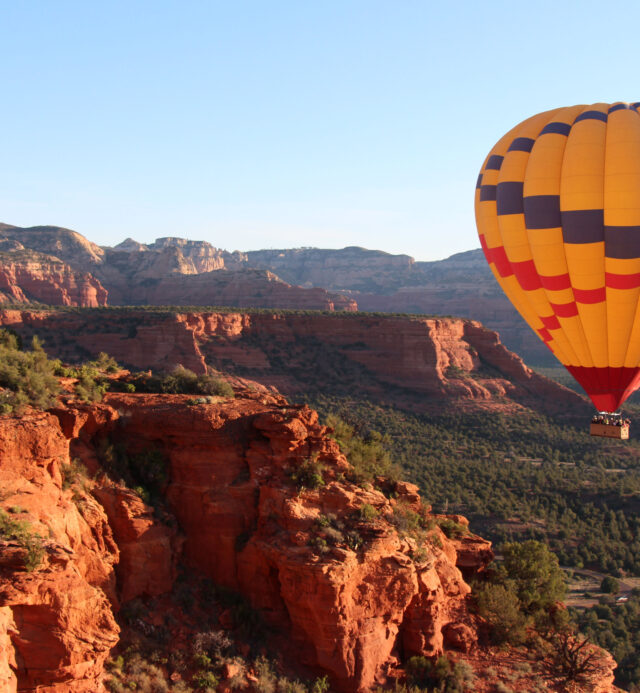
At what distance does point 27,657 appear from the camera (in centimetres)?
1051

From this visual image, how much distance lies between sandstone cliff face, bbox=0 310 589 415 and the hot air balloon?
34.7m

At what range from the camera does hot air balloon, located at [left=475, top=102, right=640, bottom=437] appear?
54.3 ft

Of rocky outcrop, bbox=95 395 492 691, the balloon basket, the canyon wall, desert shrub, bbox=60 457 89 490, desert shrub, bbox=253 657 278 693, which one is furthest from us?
the balloon basket

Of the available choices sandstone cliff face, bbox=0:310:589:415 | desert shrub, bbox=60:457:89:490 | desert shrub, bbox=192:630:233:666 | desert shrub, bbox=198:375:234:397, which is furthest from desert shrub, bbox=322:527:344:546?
sandstone cliff face, bbox=0:310:589:415

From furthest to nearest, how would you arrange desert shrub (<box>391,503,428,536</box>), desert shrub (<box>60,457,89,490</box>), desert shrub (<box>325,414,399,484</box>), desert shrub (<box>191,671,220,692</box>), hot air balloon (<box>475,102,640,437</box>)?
1. desert shrub (<box>325,414,399,484</box>)
2. hot air balloon (<box>475,102,640,437</box>)
3. desert shrub (<box>391,503,428,536</box>)
4. desert shrub (<box>60,457,89,490</box>)
5. desert shrub (<box>191,671,220,692</box>)

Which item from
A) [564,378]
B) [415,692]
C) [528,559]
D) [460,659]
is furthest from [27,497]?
[564,378]

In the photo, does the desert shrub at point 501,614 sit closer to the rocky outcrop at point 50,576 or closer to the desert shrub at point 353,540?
the desert shrub at point 353,540

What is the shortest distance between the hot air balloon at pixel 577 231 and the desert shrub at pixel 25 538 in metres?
14.3

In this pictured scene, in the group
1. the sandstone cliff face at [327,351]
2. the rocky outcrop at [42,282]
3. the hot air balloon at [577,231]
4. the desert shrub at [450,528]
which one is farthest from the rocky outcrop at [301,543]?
the rocky outcrop at [42,282]

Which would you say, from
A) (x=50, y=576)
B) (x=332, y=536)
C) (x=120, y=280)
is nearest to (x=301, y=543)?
(x=332, y=536)

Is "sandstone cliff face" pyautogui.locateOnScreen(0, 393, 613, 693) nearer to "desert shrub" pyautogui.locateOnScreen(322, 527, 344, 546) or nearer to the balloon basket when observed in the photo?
"desert shrub" pyautogui.locateOnScreen(322, 527, 344, 546)

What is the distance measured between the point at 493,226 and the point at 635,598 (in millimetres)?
17119

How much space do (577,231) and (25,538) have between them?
571 inches

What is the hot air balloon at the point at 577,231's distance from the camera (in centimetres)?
1656
